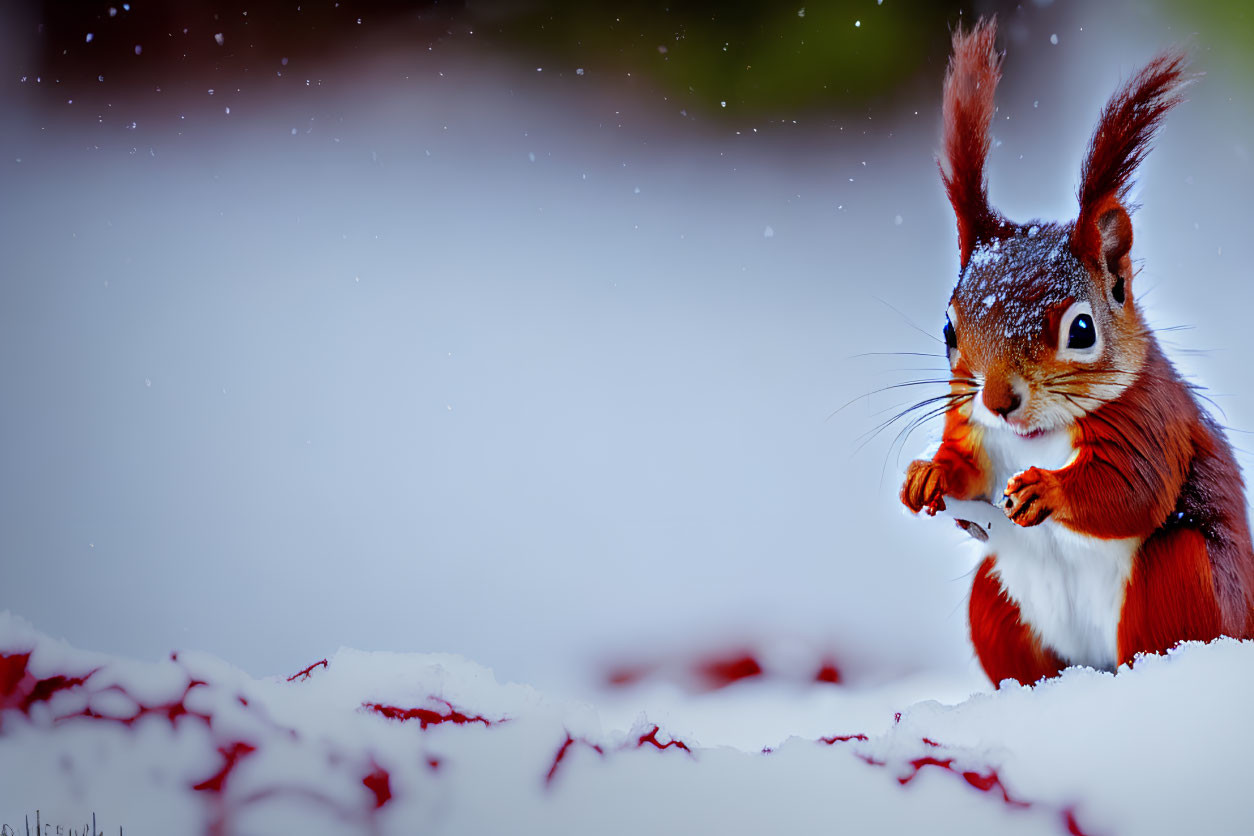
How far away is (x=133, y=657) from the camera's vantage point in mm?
632

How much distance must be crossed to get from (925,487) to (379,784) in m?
0.34

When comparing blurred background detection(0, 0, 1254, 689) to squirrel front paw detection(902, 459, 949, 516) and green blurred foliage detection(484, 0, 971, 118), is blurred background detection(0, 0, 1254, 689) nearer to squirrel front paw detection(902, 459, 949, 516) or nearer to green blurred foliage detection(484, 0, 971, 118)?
green blurred foliage detection(484, 0, 971, 118)

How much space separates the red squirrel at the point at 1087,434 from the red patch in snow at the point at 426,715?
0.93ft

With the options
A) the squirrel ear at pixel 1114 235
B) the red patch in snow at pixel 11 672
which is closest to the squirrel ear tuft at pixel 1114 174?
the squirrel ear at pixel 1114 235

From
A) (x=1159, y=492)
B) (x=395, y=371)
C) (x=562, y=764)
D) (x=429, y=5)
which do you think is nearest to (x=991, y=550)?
(x=1159, y=492)

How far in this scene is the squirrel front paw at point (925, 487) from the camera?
518mm

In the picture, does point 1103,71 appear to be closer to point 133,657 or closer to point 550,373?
point 550,373

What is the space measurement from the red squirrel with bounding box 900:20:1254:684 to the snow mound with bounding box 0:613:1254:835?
3 cm

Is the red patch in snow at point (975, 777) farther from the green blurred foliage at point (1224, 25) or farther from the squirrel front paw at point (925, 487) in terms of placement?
the green blurred foliage at point (1224, 25)

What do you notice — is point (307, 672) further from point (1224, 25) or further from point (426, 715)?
point (1224, 25)

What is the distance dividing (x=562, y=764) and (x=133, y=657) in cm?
32

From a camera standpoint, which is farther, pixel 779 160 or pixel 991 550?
pixel 779 160

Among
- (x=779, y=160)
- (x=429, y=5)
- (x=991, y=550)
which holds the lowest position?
(x=991, y=550)

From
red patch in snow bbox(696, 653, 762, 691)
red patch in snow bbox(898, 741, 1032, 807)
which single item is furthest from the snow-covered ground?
red patch in snow bbox(898, 741, 1032, 807)
